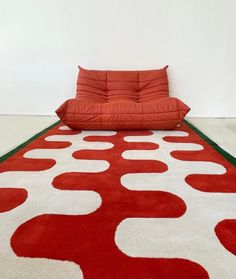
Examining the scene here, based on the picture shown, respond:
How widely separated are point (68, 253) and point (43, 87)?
2.29 metres

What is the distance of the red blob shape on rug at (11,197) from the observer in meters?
0.94

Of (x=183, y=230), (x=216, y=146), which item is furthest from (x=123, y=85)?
(x=183, y=230)

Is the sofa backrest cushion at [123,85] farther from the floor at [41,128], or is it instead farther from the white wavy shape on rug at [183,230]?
the white wavy shape on rug at [183,230]

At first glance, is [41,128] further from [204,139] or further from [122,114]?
[204,139]

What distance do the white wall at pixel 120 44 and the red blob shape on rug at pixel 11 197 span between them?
5.90 feet

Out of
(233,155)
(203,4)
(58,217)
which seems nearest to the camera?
(58,217)

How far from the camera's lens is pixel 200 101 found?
2697 mm

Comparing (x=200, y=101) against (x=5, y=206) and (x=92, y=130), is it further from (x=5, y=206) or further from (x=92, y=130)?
(x=5, y=206)

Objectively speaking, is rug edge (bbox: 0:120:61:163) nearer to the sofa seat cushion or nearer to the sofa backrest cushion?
the sofa seat cushion

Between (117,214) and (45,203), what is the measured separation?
0.28 meters

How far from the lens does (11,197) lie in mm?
1005

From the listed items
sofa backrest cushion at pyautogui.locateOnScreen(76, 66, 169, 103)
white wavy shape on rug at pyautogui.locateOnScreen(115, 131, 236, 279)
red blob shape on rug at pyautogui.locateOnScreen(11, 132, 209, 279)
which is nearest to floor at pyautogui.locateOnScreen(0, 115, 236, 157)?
sofa backrest cushion at pyautogui.locateOnScreen(76, 66, 169, 103)

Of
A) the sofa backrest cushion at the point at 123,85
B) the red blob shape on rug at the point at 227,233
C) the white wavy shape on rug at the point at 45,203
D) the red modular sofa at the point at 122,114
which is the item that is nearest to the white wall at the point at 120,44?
the sofa backrest cushion at the point at 123,85

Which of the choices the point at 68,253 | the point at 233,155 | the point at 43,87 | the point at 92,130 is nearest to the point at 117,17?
the point at 43,87
